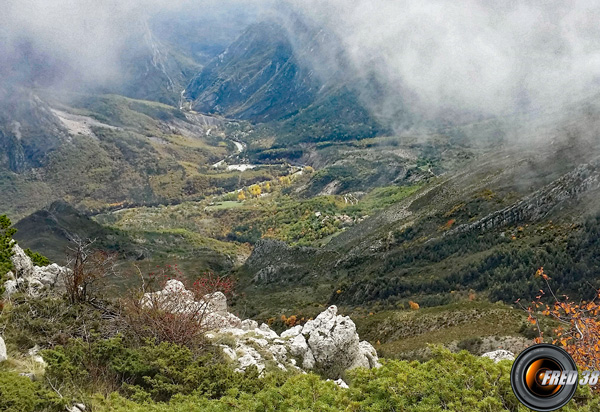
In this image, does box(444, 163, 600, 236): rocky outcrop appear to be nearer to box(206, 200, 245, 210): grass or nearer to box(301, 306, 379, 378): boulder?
box(301, 306, 379, 378): boulder

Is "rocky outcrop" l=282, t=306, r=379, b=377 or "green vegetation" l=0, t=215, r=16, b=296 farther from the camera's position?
"rocky outcrop" l=282, t=306, r=379, b=377

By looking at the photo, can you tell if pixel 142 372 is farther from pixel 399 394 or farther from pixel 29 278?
pixel 29 278

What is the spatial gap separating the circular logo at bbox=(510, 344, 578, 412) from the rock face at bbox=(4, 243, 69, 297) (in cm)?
1777

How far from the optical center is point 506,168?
62.9 metres

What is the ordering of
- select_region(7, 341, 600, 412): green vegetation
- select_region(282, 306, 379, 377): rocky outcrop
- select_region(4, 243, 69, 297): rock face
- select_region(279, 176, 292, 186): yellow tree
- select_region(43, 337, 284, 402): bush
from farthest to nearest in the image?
1. select_region(279, 176, 292, 186): yellow tree
2. select_region(282, 306, 379, 377): rocky outcrop
3. select_region(4, 243, 69, 297): rock face
4. select_region(43, 337, 284, 402): bush
5. select_region(7, 341, 600, 412): green vegetation

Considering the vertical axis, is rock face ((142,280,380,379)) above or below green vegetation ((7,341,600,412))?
above

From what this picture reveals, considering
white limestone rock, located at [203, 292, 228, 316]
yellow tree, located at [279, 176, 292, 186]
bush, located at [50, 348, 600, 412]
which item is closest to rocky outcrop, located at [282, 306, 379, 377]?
white limestone rock, located at [203, 292, 228, 316]

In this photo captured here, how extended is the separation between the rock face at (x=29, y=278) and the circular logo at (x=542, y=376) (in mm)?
17769

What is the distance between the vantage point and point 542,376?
552 centimetres

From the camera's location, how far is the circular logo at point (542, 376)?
5461 mm

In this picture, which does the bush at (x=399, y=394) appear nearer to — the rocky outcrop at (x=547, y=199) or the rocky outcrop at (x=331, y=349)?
the rocky outcrop at (x=331, y=349)

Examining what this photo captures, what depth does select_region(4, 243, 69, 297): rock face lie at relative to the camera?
17.0 metres

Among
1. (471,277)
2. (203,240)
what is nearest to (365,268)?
(471,277)

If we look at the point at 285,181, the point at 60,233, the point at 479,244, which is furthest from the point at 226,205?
the point at 479,244
